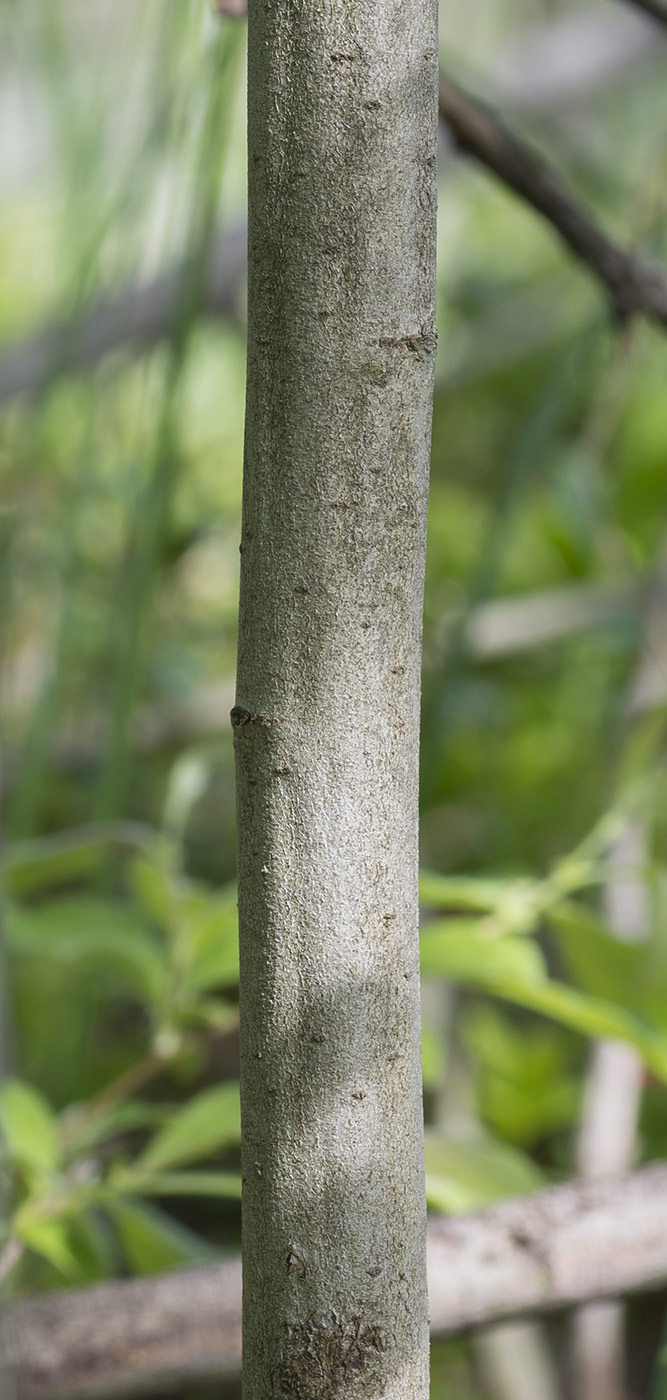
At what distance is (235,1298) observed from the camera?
392mm

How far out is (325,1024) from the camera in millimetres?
216

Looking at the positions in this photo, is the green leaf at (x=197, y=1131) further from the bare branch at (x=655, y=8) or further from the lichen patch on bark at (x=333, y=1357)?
the bare branch at (x=655, y=8)

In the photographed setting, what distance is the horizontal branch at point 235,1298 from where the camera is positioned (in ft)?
1.26

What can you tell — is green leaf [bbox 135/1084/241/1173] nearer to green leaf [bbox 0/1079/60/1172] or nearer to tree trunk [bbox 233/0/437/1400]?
green leaf [bbox 0/1079/60/1172]

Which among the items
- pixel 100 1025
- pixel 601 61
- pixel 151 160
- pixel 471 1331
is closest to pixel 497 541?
pixel 151 160

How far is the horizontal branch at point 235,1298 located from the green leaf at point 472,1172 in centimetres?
5

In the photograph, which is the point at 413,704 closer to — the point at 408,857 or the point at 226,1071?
the point at 408,857

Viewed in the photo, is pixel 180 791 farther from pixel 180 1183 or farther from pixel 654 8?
pixel 654 8

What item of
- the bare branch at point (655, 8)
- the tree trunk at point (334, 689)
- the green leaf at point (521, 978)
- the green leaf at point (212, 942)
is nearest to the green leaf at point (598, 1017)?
the green leaf at point (521, 978)

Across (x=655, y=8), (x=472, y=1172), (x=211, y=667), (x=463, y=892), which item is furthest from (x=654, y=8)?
(x=211, y=667)

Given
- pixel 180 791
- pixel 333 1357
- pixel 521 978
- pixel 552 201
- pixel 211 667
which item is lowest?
Answer: pixel 333 1357

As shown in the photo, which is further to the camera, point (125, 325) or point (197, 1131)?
point (125, 325)

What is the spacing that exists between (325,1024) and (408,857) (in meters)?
0.03

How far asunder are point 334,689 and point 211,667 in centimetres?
87
